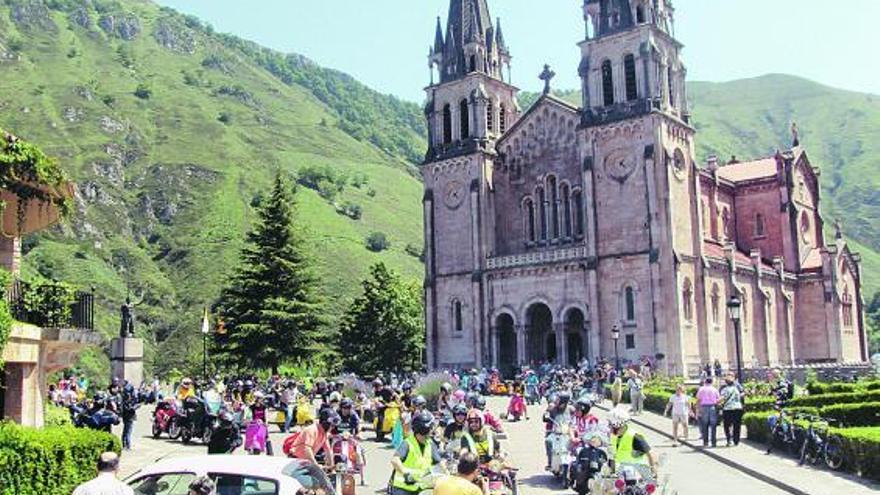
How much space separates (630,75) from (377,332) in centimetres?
2541

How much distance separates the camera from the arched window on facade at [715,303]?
1959 inches

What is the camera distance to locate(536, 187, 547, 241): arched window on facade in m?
54.5

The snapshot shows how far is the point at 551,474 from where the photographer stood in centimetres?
1873

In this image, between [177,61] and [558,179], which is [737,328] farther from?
[177,61]

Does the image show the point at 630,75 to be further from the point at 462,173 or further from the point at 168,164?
the point at 168,164

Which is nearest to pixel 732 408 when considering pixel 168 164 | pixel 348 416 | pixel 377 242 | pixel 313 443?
pixel 348 416

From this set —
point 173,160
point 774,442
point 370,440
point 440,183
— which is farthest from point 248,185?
point 774,442

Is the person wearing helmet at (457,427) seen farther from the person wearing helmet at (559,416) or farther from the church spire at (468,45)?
the church spire at (468,45)

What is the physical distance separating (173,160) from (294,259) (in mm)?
71836

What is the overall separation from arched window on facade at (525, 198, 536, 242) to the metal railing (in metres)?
36.7

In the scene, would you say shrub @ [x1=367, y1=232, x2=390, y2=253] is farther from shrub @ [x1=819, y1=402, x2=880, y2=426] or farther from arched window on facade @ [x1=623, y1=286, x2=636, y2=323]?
shrub @ [x1=819, y1=402, x2=880, y2=426]

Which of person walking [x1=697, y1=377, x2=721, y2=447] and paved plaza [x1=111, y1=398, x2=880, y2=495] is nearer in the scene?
paved plaza [x1=111, y1=398, x2=880, y2=495]

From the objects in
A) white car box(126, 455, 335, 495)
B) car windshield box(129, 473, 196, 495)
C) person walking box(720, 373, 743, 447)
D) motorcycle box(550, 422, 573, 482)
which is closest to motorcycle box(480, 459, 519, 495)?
white car box(126, 455, 335, 495)

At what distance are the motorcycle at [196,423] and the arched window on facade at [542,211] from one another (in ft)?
102
